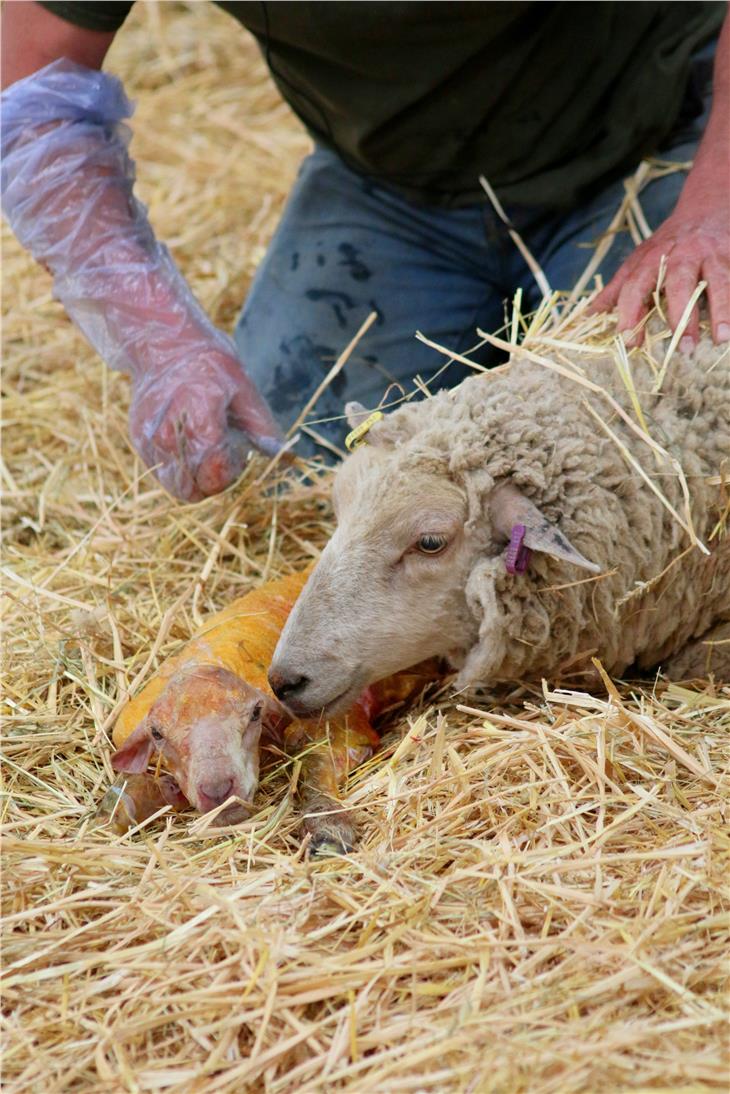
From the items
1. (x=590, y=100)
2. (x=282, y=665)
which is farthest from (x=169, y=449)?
(x=590, y=100)

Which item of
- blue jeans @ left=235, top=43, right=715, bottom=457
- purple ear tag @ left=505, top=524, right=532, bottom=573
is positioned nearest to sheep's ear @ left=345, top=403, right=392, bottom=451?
purple ear tag @ left=505, top=524, right=532, bottom=573

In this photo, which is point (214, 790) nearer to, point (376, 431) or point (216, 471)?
point (376, 431)

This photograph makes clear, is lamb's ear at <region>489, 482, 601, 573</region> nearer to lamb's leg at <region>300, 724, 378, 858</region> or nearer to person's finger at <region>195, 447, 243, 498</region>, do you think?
lamb's leg at <region>300, 724, 378, 858</region>

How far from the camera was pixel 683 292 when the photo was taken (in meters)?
3.00

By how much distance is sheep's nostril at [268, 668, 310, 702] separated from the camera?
8.64 ft

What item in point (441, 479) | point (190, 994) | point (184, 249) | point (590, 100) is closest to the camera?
point (190, 994)

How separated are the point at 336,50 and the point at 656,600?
6.77ft

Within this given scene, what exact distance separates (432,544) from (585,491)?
1.18 ft

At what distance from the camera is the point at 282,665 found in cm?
264

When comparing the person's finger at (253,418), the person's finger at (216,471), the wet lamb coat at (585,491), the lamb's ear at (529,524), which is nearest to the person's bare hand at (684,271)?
the wet lamb coat at (585,491)

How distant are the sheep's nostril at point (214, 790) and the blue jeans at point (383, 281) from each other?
1882 millimetres

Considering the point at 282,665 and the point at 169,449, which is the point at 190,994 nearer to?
the point at 282,665

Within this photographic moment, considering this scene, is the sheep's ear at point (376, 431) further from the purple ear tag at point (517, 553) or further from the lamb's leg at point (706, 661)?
the lamb's leg at point (706, 661)

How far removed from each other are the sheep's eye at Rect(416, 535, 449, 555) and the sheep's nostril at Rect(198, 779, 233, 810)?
64 centimetres
